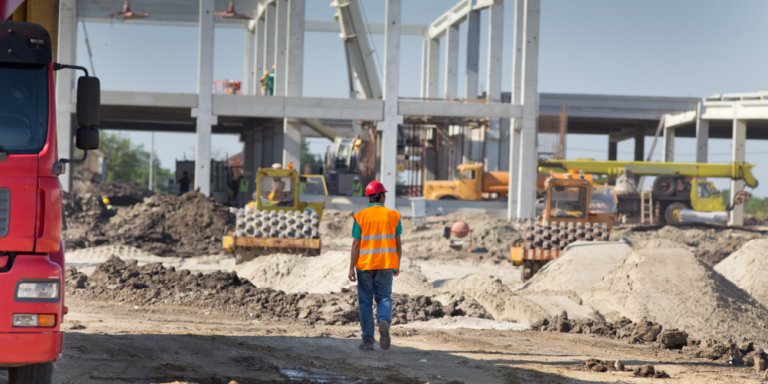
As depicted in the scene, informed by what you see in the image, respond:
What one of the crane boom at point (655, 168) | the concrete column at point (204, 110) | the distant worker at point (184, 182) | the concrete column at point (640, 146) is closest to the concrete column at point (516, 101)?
the crane boom at point (655, 168)

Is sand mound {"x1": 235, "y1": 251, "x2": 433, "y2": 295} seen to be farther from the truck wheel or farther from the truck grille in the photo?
the truck wheel

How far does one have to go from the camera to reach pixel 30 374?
14.0 ft

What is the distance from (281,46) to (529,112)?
12874mm

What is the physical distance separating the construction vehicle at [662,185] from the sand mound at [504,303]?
22.1 meters

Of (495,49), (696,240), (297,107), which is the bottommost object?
(696,240)

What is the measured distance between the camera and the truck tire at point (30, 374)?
14.0 ft

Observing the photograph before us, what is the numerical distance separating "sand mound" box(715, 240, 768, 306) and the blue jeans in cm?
756

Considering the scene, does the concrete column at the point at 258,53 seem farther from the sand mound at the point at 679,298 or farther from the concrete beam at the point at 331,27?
the sand mound at the point at 679,298

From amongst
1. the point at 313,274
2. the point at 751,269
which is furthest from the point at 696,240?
the point at 313,274

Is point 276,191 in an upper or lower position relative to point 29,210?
upper

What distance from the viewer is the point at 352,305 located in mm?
9711

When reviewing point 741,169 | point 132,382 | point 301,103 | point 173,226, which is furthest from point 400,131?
point 132,382

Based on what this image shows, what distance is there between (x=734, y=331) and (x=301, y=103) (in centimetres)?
2369

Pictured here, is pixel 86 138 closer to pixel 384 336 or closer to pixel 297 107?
pixel 384 336
